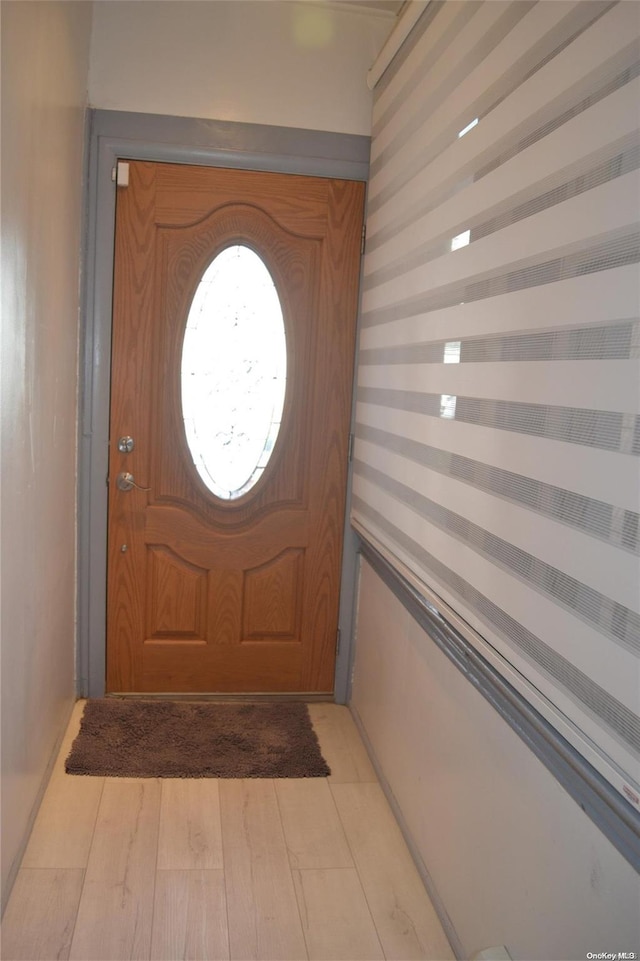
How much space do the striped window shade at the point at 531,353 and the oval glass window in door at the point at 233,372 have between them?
85cm

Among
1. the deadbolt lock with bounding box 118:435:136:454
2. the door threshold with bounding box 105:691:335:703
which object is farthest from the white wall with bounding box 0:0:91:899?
the door threshold with bounding box 105:691:335:703

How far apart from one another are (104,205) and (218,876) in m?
2.40

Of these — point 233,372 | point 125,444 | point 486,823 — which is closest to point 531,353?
point 486,823

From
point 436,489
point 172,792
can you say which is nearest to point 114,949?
point 172,792

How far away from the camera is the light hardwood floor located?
199 centimetres

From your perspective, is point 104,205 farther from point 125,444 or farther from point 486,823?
point 486,823

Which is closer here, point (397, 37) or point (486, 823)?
point (486, 823)

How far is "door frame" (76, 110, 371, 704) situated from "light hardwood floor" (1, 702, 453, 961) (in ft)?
2.14

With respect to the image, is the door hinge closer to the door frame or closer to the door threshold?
the door frame

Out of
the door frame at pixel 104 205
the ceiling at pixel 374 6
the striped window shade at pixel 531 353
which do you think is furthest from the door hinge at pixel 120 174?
the striped window shade at pixel 531 353

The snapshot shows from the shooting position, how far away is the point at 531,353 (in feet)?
5.23

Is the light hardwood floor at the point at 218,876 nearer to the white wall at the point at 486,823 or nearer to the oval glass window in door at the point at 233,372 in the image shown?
the white wall at the point at 486,823

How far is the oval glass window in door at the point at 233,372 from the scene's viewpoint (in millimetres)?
3240

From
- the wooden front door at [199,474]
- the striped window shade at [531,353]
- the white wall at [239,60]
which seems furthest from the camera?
the wooden front door at [199,474]
